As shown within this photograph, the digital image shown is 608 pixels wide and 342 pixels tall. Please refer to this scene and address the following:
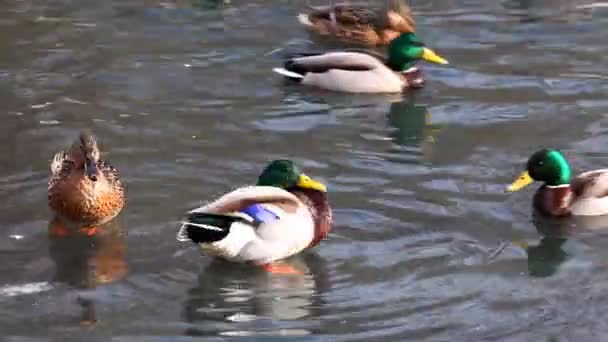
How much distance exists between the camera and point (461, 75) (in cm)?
1198

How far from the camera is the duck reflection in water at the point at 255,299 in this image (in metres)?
6.91

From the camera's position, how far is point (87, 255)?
26.3 ft

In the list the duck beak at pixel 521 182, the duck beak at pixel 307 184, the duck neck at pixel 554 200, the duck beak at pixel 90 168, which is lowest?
the duck neck at pixel 554 200

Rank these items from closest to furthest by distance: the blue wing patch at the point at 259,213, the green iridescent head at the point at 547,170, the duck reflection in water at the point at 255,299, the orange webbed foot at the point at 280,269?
the duck reflection in water at the point at 255,299 < the blue wing patch at the point at 259,213 < the orange webbed foot at the point at 280,269 < the green iridescent head at the point at 547,170

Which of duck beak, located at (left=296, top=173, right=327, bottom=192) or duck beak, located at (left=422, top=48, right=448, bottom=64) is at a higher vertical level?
duck beak, located at (left=422, top=48, right=448, bottom=64)

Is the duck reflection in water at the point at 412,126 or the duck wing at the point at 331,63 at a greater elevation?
the duck wing at the point at 331,63

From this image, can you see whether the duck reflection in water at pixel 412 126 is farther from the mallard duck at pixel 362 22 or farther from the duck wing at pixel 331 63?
the mallard duck at pixel 362 22

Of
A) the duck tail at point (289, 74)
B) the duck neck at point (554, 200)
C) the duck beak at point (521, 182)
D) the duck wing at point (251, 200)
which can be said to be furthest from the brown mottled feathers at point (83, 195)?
the duck tail at point (289, 74)

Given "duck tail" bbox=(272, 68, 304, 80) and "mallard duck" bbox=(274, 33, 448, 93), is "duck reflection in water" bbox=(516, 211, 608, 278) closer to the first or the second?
"mallard duck" bbox=(274, 33, 448, 93)

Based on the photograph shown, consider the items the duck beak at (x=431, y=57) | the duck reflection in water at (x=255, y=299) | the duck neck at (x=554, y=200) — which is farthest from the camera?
the duck beak at (x=431, y=57)

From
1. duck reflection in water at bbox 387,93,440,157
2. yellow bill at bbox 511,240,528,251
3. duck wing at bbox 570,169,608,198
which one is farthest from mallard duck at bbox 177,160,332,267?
duck reflection in water at bbox 387,93,440,157

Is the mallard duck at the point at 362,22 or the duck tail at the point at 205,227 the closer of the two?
the duck tail at the point at 205,227

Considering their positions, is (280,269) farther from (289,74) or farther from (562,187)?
(289,74)

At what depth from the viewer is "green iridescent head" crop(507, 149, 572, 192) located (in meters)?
8.81
